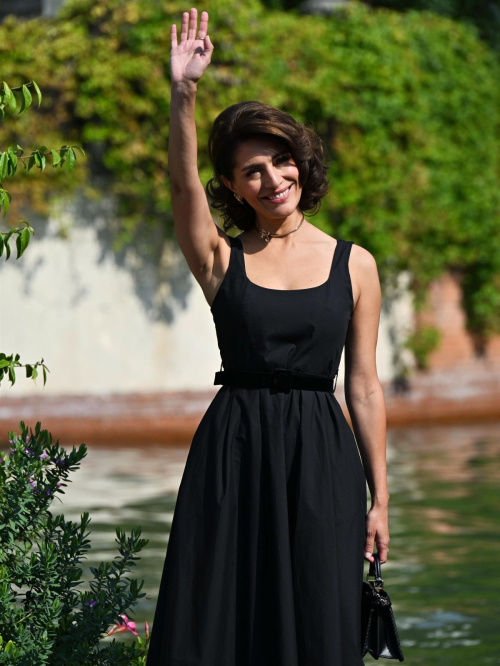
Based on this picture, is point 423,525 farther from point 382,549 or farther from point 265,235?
point 265,235

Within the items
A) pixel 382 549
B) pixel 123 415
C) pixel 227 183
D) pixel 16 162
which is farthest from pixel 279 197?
pixel 123 415

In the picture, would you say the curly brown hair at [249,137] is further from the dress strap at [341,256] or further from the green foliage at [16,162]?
the green foliage at [16,162]

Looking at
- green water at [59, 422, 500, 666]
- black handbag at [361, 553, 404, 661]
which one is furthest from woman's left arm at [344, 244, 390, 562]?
green water at [59, 422, 500, 666]

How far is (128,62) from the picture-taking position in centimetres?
1146

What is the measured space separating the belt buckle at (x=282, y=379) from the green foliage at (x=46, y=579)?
582 mm

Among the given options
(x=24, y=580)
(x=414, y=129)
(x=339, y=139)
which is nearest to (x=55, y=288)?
(x=339, y=139)

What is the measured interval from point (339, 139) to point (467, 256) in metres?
2.33

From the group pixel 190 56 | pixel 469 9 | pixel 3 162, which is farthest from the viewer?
pixel 469 9

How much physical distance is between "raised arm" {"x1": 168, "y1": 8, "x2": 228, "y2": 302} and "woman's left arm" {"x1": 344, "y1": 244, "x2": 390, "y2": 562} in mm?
430

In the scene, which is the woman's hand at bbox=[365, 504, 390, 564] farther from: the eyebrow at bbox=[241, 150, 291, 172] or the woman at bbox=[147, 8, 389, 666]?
the eyebrow at bbox=[241, 150, 291, 172]

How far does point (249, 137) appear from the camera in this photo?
123 inches

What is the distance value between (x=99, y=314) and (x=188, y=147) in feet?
29.9

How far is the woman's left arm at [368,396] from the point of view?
3.21 meters

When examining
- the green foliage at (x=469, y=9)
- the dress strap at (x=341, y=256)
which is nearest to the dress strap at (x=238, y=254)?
the dress strap at (x=341, y=256)
